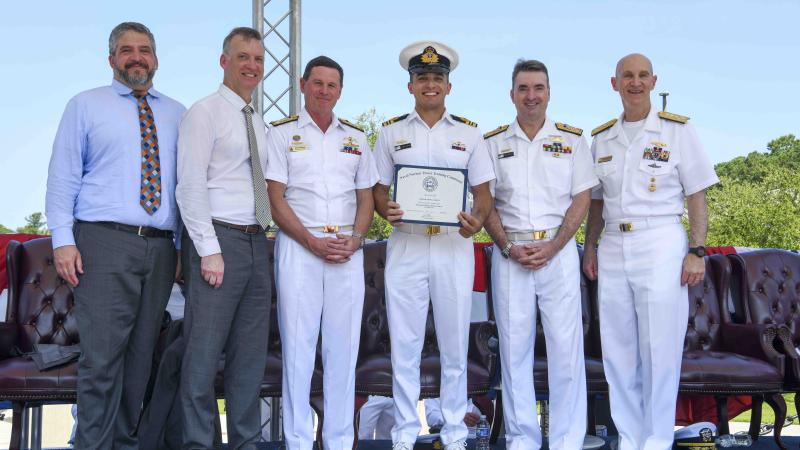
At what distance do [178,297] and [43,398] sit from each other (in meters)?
1.64

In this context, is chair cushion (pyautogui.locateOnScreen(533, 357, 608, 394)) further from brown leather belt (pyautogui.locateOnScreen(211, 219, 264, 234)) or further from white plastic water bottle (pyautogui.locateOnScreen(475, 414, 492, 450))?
brown leather belt (pyautogui.locateOnScreen(211, 219, 264, 234))

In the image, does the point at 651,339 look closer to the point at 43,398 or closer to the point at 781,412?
the point at 781,412

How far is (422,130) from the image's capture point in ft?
13.3

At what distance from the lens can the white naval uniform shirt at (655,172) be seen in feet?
13.3

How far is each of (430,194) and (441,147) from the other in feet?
1.00

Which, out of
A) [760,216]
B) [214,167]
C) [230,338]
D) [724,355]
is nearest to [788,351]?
[724,355]

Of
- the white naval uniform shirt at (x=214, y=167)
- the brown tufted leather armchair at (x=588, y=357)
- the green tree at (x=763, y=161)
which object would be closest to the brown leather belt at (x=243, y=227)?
the white naval uniform shirt at (x=214, y=167)

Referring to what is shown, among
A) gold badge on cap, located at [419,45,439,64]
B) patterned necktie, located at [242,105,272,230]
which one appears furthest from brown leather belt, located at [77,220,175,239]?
gold badge on cap, located at [419,45,439,64]

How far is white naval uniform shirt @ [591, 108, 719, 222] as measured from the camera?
4.07 metres

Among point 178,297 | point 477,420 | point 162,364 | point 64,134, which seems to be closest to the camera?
point 64,134

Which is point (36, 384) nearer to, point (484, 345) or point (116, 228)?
point (116, 228)

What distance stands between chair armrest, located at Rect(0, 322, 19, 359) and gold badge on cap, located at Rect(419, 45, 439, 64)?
2656 millimetres

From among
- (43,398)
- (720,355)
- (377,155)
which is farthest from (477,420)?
(43,398)

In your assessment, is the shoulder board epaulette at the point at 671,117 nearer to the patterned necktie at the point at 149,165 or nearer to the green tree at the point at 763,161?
the patterned necktie at the point at 149,165
